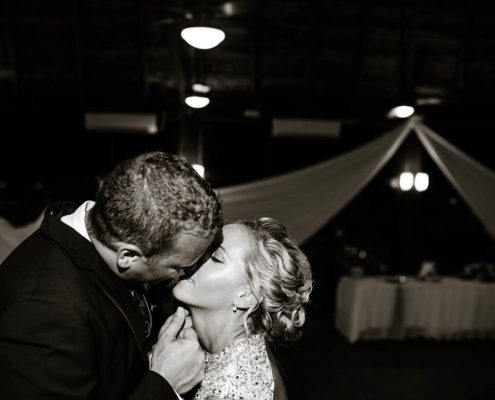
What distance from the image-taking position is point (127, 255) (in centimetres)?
115

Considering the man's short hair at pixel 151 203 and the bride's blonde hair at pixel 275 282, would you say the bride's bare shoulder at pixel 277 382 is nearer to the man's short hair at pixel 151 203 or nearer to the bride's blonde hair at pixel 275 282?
the bride's blonde hair at pixel 275 282

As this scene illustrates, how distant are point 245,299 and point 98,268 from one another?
0.64 meters

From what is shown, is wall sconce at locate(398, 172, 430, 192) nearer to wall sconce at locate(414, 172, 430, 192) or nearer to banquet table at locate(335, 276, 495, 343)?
wall sconce at locate(414, 172, 430, 192)

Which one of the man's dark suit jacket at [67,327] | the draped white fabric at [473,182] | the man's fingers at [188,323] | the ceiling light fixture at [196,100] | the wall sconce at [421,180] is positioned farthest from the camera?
the wall sconce at [421,180]

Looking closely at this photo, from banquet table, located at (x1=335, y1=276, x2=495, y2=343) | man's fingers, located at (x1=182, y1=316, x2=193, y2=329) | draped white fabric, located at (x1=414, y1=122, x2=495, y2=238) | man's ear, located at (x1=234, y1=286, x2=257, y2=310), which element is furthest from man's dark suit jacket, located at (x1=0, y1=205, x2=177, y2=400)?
banquet table, located at (x1=335, y1=276, x2=495, y2=343)

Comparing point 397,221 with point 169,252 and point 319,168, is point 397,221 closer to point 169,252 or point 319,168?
Answer: point 319,168

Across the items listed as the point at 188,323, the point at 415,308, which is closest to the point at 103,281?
the point at 188,323

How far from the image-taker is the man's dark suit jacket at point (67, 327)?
0.93m

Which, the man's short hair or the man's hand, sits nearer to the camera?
→ the man's short hair

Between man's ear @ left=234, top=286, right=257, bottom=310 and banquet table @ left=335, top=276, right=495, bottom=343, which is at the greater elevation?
man's ear @ left=234, top=286, right=257, bottom=310

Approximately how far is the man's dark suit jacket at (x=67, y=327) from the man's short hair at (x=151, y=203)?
134 mm

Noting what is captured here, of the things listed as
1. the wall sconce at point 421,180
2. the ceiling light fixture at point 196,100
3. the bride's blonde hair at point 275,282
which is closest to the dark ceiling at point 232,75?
the ceiling light fixture at point 196,100

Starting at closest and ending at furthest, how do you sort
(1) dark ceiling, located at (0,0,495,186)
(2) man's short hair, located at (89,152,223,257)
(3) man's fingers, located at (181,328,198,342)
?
(2) man's short hair, located at (89,152,223,257) < (3) man's fingers, located at (181,328,198,342) < (1) dark ceiling, located at (0,0,495,186)

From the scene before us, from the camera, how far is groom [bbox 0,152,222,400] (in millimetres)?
942
